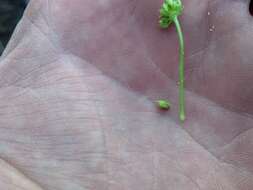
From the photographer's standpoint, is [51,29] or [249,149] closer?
[249,149]

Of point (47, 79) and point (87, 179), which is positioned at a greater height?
point (47, 79)

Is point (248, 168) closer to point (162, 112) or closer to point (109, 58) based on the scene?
point (162, 112)

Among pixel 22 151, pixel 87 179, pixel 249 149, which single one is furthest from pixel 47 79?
pixel 249 149

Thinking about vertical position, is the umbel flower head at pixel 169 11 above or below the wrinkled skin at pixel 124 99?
above

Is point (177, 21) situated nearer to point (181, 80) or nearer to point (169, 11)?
point (169, 11)

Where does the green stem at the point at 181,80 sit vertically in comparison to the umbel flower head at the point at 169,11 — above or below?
below
